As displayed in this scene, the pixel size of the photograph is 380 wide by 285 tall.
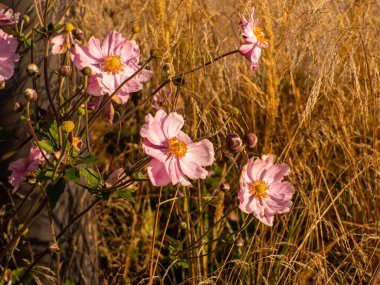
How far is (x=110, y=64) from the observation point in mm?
1309

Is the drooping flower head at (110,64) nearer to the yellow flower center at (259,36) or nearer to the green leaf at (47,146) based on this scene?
the green leaf at (47,146)

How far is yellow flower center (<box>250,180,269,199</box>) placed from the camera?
141cm

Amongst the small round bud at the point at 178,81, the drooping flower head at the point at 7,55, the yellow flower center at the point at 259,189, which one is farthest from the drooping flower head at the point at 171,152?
the drooping flower head at the point at 7,55

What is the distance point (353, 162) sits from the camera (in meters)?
1.81

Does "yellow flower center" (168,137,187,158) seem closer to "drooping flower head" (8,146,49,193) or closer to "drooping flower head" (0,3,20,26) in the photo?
"drooping flower head" (8,146,49,193)

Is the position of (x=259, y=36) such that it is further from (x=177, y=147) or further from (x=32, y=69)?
(x=32, y=69)

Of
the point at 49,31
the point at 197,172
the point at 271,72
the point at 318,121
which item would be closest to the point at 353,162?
the point at 318,121

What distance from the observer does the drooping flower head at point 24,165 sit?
1346mm

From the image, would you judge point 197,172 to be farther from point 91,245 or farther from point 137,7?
point 137,7

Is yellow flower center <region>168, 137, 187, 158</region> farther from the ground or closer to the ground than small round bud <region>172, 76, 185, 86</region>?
closer to the ground

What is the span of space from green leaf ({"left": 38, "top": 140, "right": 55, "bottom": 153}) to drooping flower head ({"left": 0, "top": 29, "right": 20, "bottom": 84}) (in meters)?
0.16

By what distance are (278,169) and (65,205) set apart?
0.60m

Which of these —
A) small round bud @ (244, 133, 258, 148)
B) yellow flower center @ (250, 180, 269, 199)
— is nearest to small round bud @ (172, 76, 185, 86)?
small round bud @ (244, 133, 258, 148)

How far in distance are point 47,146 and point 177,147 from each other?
26cm
